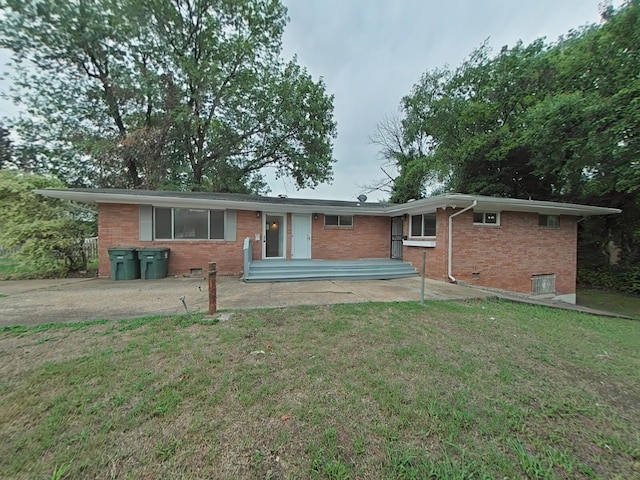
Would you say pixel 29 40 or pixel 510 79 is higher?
pixel 29 40

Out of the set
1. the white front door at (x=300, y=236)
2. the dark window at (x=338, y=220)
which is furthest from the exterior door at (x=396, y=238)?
the white front door at (x=300, y=236)

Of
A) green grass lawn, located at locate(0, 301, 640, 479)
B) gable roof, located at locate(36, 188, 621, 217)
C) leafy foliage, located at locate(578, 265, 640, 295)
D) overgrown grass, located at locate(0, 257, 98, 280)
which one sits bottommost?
leafy foliage, located at locate(578, 265, 640, 295)

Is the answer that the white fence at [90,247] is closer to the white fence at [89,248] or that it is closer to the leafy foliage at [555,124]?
the white fence at [89,248]

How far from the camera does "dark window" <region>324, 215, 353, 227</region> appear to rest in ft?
35.8

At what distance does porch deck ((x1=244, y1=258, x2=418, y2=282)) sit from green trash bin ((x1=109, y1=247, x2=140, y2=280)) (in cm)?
362

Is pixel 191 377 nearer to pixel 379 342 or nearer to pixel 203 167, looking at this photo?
pixel 379 342

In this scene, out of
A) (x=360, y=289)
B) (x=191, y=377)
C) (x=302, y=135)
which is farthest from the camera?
(x=302, y=135)

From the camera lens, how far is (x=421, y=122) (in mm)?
19297

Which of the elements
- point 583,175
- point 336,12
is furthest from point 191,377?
point 583,175

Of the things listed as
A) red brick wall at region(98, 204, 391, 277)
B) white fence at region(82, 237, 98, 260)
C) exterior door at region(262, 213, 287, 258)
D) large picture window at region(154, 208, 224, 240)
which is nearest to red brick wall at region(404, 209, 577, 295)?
red brick wall at region(98, 204, 391, 277)

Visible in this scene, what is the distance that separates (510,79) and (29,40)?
24.0 metres

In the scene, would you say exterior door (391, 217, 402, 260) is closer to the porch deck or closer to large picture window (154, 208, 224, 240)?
the porch deck

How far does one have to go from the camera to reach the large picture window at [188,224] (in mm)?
8727

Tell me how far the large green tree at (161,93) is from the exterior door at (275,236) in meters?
7.47
